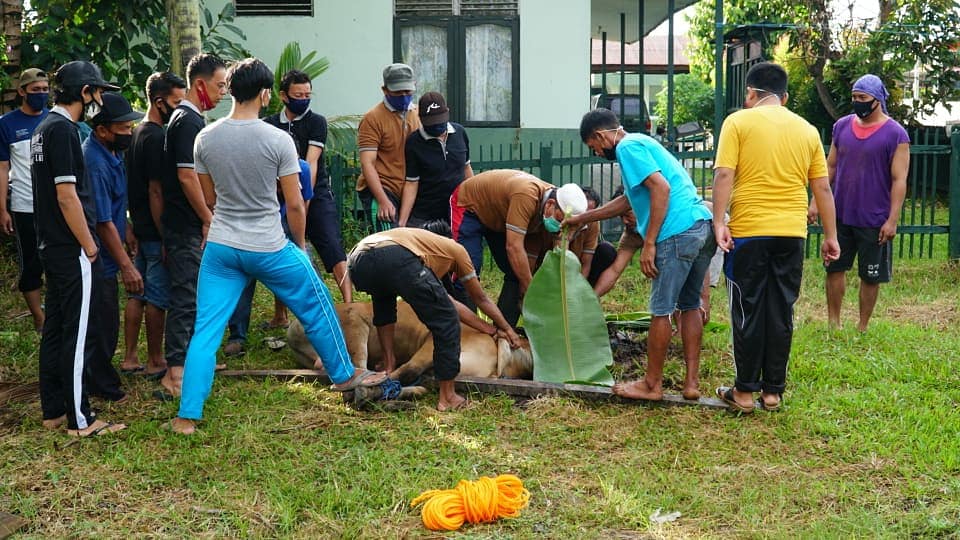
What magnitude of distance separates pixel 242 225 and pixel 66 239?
0.94 metres

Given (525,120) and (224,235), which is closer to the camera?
(224,235)

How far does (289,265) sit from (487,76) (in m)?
7.81

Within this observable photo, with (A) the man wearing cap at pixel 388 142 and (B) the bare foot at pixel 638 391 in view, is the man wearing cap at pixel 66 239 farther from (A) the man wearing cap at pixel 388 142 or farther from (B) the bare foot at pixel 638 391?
(B) the bare foot at pixel 638 391

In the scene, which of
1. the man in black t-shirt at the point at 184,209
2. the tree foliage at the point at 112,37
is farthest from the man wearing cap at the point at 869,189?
the tree foliage at the point at 112,37

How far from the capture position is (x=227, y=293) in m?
5.33

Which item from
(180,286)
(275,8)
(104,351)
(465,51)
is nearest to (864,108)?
(180,286)

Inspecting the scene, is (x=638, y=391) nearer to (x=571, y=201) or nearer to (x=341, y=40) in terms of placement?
(x=571, y=201)

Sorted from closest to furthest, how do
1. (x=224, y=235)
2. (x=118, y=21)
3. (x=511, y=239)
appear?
1. (x=224, y=235)
2. (x=511, y=239)
3. (x=118, y=21)

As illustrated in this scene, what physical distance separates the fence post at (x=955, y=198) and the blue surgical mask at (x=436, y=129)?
254 inches

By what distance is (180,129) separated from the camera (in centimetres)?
580

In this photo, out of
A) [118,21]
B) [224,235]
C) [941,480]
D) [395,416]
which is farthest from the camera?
[118,21]

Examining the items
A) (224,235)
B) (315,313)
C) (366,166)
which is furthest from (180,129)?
(366,166)

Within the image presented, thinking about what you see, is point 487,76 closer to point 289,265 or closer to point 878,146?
point 878,146

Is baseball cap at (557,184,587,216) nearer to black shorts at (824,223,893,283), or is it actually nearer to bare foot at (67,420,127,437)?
black shorts at (824,223,893,283)
